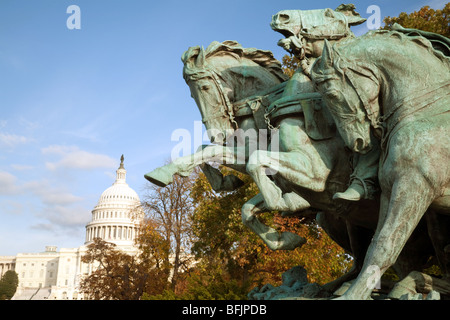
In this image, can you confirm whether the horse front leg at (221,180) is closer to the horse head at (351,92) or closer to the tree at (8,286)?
the horse head at (351,92)

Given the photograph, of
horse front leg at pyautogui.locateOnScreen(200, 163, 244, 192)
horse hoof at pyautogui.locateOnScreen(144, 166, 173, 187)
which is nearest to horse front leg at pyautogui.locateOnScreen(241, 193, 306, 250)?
horse front leg at pyautogui.locateOnScreen(200, 163, 244, 192)

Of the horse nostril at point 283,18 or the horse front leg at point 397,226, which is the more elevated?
the horse nostril at point 283,18

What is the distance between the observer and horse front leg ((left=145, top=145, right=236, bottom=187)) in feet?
18.0

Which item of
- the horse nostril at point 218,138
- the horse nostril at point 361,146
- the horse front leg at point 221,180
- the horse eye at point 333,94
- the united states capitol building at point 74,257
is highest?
the united states capitol building at point 74,257

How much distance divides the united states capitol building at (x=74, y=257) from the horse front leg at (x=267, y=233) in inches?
3018

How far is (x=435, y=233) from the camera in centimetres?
511

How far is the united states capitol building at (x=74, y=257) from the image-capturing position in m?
92.8

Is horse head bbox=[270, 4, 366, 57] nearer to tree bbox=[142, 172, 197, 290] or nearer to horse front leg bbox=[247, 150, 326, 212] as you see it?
horse front leg bbox=[247, 150, 326, 212]

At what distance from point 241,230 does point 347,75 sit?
16.1 m

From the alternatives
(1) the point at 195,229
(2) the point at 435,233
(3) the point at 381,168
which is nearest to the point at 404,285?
(2) the point at 435,233

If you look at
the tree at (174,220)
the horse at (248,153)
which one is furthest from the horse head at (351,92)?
the tree at (174,220)

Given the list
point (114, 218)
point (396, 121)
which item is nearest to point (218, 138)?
point (396, 121)
